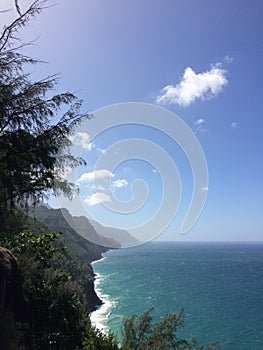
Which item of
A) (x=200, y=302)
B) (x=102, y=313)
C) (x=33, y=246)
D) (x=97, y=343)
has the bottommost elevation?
(x=102, y=313)

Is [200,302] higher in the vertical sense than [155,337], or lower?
lower

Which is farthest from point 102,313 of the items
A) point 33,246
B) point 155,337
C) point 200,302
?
point 33,246

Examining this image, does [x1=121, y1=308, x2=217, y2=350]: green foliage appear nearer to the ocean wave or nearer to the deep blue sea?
the deep blue sea

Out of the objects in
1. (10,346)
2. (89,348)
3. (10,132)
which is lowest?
(89,348)

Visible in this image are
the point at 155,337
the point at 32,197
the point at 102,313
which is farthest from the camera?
the point at 102,313

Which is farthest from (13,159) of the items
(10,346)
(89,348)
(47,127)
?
(89,348)

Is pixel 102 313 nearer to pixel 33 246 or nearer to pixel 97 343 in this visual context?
pixel 97 343

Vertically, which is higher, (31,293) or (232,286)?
(31,293)

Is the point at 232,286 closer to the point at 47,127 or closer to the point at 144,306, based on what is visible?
the point at 144,306

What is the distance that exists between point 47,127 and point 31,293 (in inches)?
266

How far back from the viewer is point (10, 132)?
959cm

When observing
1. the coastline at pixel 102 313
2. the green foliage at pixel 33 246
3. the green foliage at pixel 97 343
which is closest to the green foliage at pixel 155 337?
the green foliage at pixel 97 343

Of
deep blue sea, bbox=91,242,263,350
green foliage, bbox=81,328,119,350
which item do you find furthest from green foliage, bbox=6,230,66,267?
deep blue sea, bbox=91,242,263,350

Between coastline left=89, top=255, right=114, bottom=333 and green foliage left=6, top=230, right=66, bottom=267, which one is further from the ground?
green foliage left=6, top=230, right=66, bottom=267
